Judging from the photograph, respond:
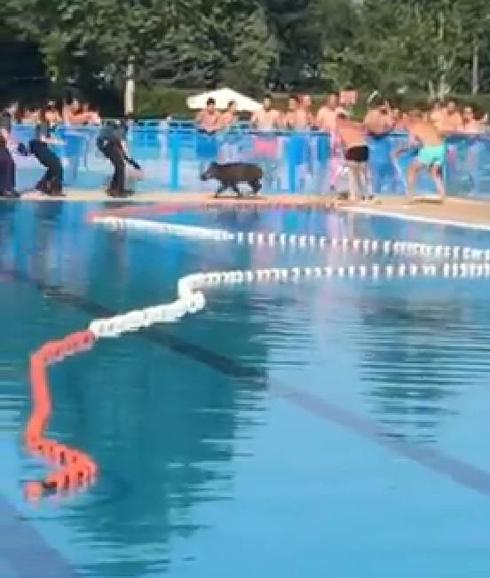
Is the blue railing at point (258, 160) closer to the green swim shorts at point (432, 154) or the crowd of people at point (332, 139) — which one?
the crowd of people at point (332, 139)

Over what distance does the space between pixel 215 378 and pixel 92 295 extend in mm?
3973

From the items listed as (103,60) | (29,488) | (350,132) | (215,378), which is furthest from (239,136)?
(103,60)

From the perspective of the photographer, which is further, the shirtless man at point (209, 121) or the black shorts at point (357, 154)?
the shirtless man at point (209, 121)

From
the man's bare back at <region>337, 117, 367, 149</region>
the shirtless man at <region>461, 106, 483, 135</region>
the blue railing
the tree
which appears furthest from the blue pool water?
the tree

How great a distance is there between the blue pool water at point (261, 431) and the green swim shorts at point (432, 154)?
9.55 metres

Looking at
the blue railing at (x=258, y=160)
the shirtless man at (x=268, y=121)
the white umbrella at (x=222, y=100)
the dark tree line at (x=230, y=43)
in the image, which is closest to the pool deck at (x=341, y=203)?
the blue railing at (x=258, y=160)

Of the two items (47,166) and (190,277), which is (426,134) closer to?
(47,166)

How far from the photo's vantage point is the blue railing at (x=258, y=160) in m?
25.3

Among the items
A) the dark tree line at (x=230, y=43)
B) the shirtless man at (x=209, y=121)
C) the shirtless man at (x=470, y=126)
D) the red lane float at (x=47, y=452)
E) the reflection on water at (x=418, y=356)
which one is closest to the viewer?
the red lane float at (x=47, y=452)

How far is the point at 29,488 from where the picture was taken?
6.90 meters

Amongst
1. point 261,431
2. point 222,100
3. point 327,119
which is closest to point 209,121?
point 327,119

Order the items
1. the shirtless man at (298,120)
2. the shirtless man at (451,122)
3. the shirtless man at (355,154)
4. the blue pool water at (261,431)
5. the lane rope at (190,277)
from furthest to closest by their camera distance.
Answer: the shirtless man at (298,120), the shirtless man at (451,122), the shirtless man at (355,154), the lane rope at (190,277), the blue pool water at (261,431)

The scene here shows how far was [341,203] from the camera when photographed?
2467 cm

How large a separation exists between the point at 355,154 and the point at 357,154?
0.03 m
